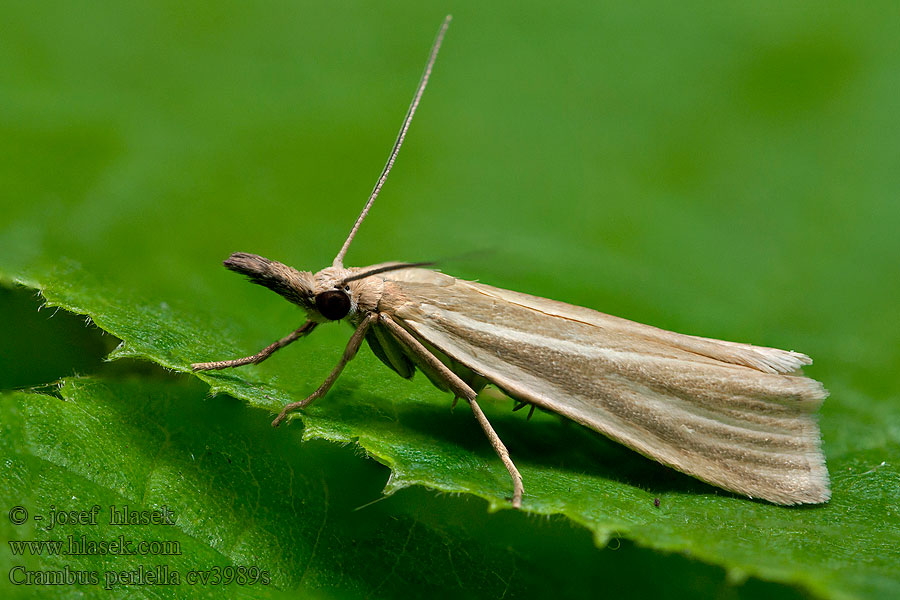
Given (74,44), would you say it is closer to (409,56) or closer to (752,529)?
(409,56)

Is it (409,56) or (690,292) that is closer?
(690,292)

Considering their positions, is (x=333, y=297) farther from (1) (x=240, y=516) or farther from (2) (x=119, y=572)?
(2) (x=119, y=572)

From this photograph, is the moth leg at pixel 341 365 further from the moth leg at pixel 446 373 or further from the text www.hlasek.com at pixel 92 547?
the text www.hlasek.com at pixel 92 547

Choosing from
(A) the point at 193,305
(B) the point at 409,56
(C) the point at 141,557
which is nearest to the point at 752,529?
(C) the point at 141,557

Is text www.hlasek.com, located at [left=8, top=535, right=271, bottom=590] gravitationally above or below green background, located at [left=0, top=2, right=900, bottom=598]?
below
